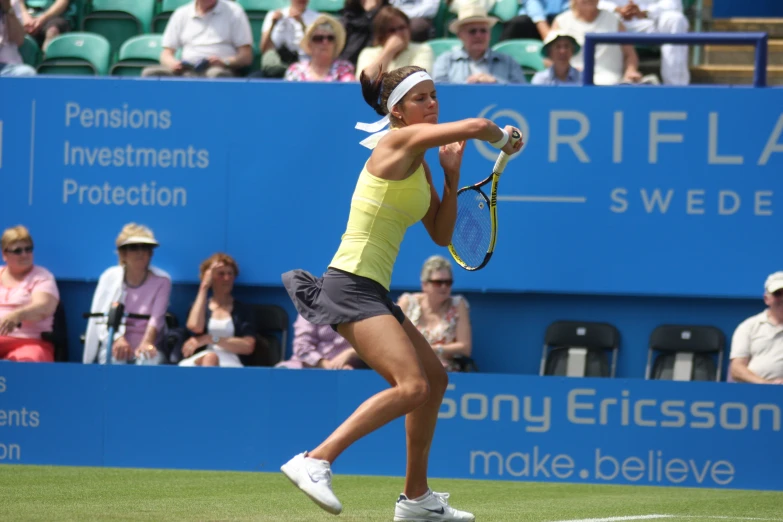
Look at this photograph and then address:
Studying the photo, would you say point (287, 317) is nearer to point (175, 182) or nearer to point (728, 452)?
point (175, 182)

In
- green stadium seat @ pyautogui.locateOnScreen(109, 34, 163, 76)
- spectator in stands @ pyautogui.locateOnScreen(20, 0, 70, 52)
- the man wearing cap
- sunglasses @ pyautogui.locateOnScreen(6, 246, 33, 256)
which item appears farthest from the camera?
spectator in stands @ pyautogui.locateOnScreen(20, 0, 70, 52)

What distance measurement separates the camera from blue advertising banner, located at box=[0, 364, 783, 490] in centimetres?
743

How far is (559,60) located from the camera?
888cm

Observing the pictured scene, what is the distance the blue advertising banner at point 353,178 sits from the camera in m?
8.18

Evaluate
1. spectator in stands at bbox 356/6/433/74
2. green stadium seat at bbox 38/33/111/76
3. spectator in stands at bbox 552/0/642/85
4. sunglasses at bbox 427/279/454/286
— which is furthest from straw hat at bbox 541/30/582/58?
green stadium seat at bbox 38/33/111/76

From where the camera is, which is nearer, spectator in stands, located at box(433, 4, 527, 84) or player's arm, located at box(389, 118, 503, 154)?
player's arm, located at box(389, 118, 503, 154)

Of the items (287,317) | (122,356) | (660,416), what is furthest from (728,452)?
(122,356)

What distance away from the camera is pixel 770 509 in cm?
633

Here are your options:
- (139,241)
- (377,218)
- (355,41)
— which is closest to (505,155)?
(377,218)

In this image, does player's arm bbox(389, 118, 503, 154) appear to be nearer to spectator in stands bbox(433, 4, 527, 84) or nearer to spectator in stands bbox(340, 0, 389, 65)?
spectator in stands bbox(433, 4, 527, 84)

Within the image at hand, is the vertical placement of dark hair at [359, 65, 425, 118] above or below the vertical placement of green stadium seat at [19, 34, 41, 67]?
A: below

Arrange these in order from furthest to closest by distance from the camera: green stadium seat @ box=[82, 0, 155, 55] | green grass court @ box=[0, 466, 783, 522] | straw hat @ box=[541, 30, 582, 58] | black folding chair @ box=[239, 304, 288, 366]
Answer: green stadium seat @ box=[82, 0, 155, 55] → straw hat @ box=[541, 30, 582, 58] → black folding chair @ box=[239, 304, 288, 366] → green grass court @ box=[0, 466, 783, 522]

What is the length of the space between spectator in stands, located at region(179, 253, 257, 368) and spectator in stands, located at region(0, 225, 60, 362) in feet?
3.12

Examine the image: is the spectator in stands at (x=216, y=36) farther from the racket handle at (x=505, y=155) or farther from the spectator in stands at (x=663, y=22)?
the racket handle at (x=505, y=155)
